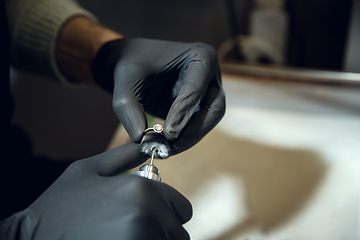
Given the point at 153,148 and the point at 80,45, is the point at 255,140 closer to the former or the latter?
the point at 153,148

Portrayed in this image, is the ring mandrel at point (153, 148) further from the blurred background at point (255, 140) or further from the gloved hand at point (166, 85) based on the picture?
the blurred background at point (255, 140)

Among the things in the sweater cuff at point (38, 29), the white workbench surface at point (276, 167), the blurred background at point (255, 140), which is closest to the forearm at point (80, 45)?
the sweater cuff at point (38, 29)

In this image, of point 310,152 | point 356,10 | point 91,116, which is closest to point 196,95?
point 310,152

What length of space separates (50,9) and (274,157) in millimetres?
572

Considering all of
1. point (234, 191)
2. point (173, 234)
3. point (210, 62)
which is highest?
point (210, 62)

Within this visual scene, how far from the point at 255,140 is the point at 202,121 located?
234mm

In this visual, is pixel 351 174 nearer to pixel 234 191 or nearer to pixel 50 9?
pixel 234 191

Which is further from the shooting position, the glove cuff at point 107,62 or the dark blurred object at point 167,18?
the dark blurred object at point 167,18

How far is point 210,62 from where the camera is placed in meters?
0.46

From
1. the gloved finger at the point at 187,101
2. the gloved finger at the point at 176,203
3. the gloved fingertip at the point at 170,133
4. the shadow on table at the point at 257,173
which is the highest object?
Result: the gloved finger at the point at 187,101

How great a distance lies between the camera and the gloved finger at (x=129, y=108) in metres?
0.36

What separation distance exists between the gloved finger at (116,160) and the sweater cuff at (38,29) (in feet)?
1.13

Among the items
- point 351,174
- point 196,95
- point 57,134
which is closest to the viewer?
point 196,95

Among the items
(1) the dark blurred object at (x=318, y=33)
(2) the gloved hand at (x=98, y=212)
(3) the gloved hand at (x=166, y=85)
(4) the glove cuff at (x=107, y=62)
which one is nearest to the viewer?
(2) the gloved hand at (x=98, y=212)
